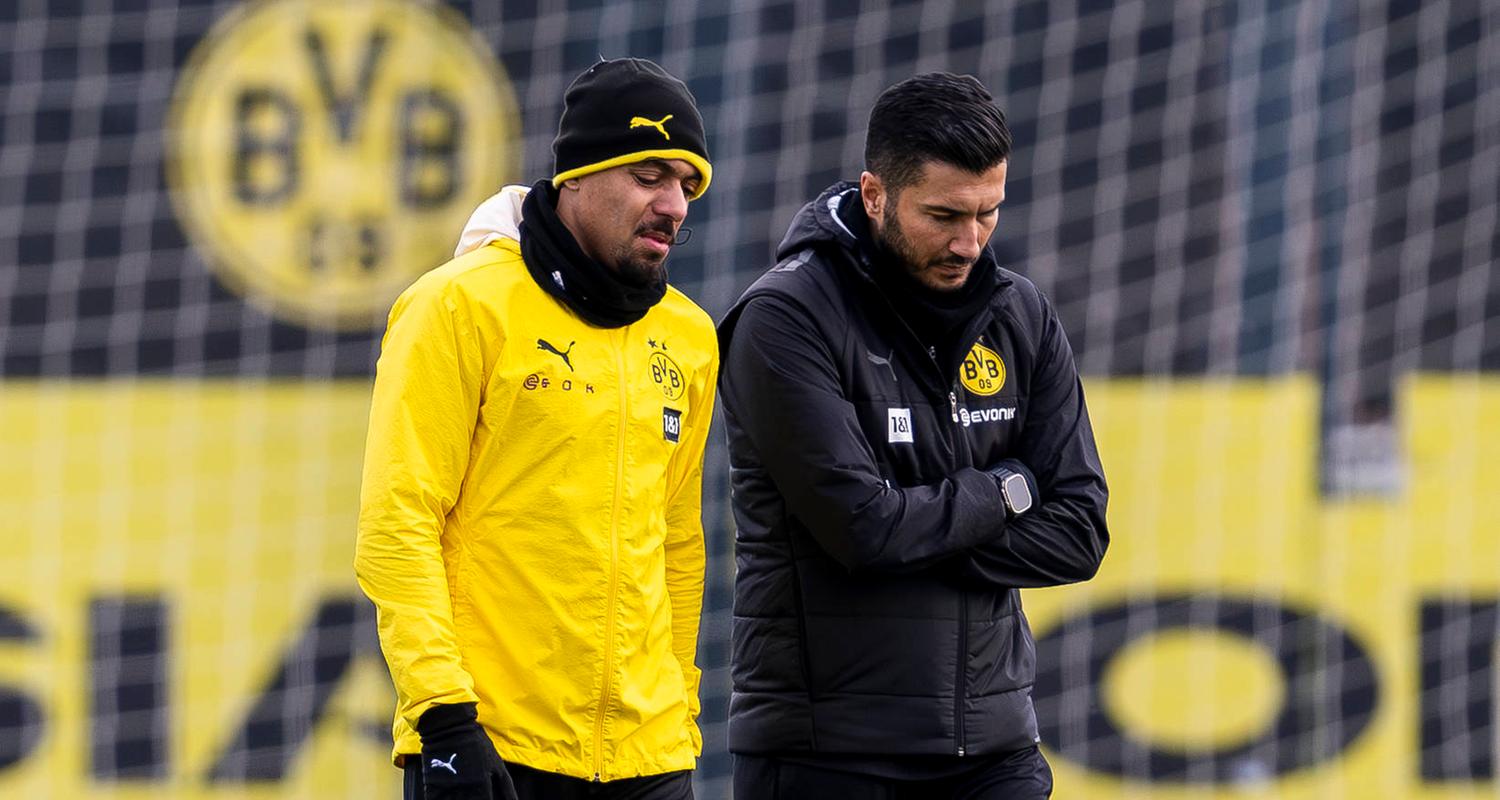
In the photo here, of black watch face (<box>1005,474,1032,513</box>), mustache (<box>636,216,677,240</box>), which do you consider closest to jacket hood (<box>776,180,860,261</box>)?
mustache (<box>636,216,677,240</box>)

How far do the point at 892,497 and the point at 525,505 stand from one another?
1.38ft

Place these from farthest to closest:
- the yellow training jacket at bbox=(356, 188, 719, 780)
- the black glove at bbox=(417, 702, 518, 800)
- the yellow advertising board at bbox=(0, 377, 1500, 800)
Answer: the yellow advertising board at bbox=(0, 377, 1500, 800) → the yellow training jacket at bbox=(356, 188, 719, 780) → the black glove at bbox=(417, 702, 518, 800)

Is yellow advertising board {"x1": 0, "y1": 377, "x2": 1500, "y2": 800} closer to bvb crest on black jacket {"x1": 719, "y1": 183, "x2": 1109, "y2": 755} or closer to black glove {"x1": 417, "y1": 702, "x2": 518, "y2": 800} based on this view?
bvb crest on black jacket {"x1": 719, "y1": 183, "x2": 1109, "y2": 755}

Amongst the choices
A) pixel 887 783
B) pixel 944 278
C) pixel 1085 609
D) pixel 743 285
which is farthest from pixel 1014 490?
pixel 1085 609

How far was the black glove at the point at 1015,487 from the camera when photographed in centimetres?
249

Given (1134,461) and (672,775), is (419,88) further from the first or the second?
(672,775)

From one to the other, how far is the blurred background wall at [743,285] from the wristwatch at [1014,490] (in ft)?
9.63

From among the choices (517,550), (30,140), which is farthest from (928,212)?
(30,140)

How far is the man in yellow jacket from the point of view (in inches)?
88.5

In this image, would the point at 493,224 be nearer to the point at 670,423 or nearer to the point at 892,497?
the point at 670,423

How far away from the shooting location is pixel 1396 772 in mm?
5543

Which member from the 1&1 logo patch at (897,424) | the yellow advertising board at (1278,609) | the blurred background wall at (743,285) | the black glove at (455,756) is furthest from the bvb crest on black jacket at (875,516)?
the yellow advertising board at (1278,609)

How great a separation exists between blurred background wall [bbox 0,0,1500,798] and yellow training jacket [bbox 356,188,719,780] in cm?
306

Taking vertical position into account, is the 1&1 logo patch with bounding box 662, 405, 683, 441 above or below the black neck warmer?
below
